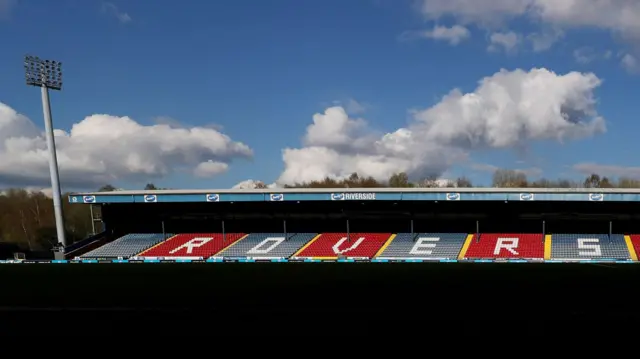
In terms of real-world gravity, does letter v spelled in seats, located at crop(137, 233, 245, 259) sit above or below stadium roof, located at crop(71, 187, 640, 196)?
below

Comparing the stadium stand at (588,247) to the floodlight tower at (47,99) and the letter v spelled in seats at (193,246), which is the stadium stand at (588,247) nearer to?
the letter v spelled in seats at (193,246)

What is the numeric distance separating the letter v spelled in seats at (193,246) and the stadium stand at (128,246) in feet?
3.83

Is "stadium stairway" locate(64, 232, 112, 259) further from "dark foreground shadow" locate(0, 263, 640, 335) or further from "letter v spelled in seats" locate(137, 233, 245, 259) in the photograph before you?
"dark foreground shadow" locate(0, 263, 640, 335)

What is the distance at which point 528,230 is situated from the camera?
42.2 meters

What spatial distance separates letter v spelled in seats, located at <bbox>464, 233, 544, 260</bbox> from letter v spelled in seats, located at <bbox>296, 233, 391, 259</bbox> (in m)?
7.92

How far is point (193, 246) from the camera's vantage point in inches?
1754

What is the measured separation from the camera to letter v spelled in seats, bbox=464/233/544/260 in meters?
37.9

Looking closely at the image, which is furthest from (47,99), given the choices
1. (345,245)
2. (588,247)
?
(588,247)

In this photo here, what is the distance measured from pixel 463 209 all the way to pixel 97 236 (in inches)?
1445

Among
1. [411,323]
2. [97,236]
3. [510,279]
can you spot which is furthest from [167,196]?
[411,323]

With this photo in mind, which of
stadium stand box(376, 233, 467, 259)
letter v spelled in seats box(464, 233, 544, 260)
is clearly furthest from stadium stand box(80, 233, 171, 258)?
letter v spelled in seats box(464, 233, 544, 260)

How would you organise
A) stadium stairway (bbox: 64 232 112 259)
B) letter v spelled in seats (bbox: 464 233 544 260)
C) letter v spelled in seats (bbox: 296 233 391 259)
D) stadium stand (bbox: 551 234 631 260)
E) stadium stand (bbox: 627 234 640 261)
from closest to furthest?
1. stadium stand (bbox: 627 234 640 261)
2. stadium stand (bbox: 551 234 631 260)
3. letter v spelled in seats (bbox: 464 233 544 260)
4. letter v spelled in seats (bbox: 296 233 391 259)
5. stadium stairway (bbox: 64 232 112 259)

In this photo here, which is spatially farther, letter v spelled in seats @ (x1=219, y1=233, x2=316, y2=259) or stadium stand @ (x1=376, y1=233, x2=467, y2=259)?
letter v spelled in seats @ (x1=219, y1=233, x2=316, y2=259)

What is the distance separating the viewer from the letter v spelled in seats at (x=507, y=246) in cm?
3788
